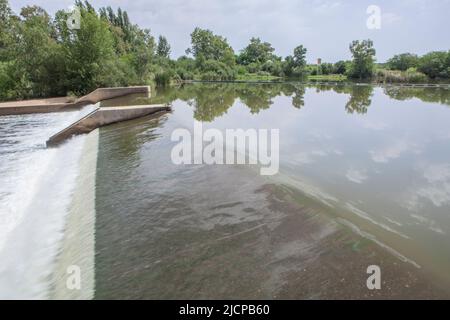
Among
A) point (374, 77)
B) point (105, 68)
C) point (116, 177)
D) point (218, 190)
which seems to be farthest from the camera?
point (374, 77)

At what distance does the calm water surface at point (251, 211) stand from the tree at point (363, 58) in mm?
49303

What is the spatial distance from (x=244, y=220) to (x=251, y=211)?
31cm

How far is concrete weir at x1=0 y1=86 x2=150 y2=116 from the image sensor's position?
16.9 metres

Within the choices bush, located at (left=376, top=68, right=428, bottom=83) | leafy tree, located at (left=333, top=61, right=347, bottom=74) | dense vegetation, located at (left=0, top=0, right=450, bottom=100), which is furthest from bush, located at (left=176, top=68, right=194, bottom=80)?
bush, located at (left=376, top=68, right=428, bottom=83)

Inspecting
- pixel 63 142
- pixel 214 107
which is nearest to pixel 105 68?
pixel 214 107

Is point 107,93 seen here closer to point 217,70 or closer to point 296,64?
point 217,70

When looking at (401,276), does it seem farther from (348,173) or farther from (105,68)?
(105,68)

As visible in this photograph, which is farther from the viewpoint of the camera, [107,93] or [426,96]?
[426,96]

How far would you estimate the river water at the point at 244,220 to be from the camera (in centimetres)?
344

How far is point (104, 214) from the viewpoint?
201 inches

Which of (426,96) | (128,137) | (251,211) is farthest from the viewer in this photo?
(426,96)

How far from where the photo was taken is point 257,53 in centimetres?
7569

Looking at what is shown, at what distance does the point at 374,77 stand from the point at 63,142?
54.0m

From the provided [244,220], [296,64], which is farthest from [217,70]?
[244,220]
